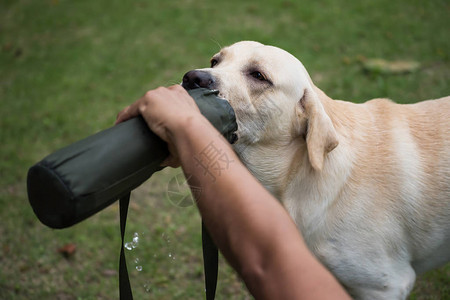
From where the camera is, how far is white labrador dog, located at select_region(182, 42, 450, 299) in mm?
2424

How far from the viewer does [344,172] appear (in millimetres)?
2500

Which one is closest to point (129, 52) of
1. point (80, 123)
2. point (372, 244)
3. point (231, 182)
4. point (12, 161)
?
point (80, 123)

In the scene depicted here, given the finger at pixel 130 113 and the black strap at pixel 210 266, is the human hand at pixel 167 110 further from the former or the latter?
the black strap at pixel 210 266

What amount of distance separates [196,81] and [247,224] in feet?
4.03

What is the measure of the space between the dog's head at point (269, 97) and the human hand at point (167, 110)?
2.87ft

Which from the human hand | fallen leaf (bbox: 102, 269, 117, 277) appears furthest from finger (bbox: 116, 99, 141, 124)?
fallen leaf (bbox: 102, 269, 117, 277)

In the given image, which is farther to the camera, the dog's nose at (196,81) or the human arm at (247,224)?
the dog's nose at (196,81)

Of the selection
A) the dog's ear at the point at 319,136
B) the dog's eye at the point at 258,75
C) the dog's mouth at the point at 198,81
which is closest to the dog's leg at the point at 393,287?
the dog's ear at the point at 319,136

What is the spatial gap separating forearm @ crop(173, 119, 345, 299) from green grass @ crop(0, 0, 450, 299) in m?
2.24

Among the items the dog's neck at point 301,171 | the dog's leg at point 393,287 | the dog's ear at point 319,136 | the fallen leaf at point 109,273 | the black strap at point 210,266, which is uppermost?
the dog's ear at point 319,136

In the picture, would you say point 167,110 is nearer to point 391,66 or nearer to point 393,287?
point 393,287

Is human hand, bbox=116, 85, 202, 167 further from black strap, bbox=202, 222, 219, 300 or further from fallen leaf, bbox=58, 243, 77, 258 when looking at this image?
fallen leaf, bbox=58, 243, 77, 258

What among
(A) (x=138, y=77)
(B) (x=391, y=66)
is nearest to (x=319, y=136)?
(B) (x=391, y=66)

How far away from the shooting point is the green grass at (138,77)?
374 cm
